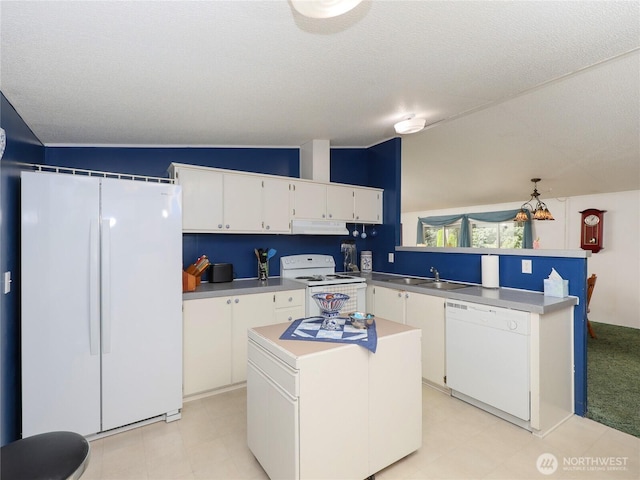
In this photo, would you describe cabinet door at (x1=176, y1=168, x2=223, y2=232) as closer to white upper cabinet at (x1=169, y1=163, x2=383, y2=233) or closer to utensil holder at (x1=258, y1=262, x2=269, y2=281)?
white upper cabinet at (x1=169, y1=163, x2=383, y2=233)

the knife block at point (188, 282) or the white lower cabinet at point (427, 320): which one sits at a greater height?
the knife block at point (188, 282)

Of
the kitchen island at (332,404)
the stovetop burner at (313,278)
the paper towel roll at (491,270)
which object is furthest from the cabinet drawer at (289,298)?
the paper towel roll at (491,270)

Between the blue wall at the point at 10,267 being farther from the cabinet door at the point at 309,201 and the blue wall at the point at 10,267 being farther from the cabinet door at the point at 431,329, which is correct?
the cabinet door at the point at 431,329

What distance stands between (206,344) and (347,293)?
58.1 inches

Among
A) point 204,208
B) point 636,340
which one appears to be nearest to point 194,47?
point 204,208

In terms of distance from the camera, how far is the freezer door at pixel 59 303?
2.03 m

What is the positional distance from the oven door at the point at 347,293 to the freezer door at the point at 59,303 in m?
1.77

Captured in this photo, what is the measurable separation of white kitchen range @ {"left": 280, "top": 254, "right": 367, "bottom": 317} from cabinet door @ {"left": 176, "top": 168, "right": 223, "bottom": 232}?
100cm

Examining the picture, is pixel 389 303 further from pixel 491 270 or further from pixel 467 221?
pixel 467 221

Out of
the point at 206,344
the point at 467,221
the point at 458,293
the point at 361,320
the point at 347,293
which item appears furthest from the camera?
the point at 467,221

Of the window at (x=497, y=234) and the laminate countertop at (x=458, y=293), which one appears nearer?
the laminate countertop at (x=458, y=293)

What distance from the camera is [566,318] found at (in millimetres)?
2480

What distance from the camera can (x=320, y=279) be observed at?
3512 mm

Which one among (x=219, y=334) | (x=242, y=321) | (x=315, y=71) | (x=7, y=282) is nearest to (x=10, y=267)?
(x=7, y=282)
